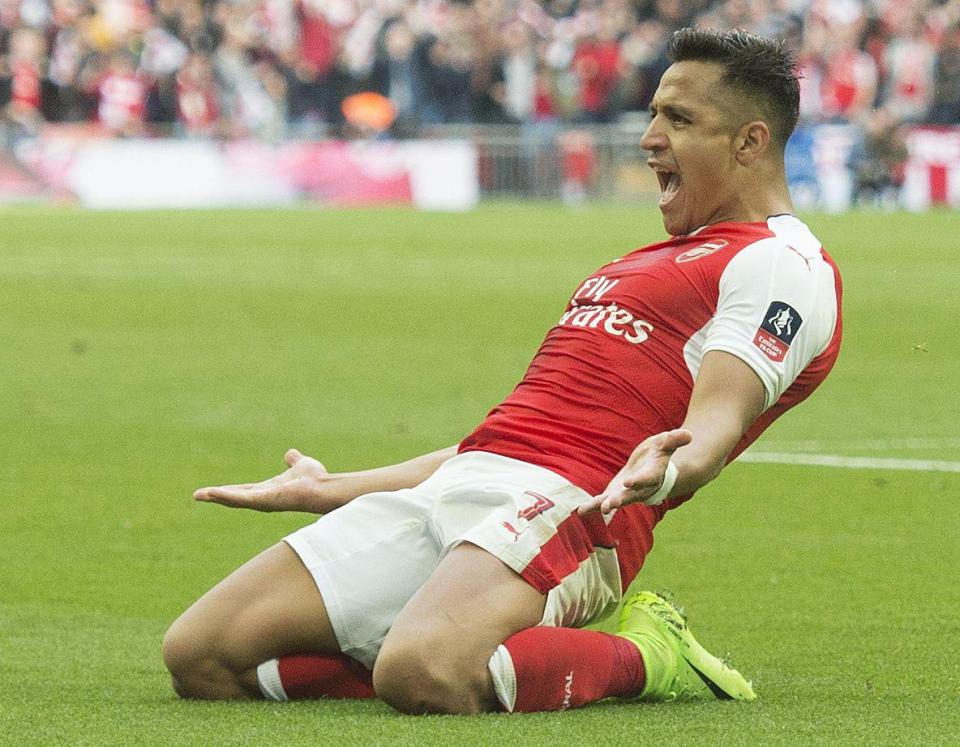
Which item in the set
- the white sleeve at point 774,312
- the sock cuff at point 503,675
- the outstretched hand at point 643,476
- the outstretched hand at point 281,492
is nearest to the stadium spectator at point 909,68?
the outstretched hand at point 281,492

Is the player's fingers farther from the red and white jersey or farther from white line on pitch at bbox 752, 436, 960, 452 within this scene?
white line on pitch at bbox 752, 436, 960, 452

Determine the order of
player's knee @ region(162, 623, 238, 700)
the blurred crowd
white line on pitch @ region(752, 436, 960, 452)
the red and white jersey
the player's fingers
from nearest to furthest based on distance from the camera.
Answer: the red and white jersey, player's knee @ region(162, 623, 238, 700), the player's fingers, white line on pitch @ region(752, 436, 960, 452), the blurred crowd

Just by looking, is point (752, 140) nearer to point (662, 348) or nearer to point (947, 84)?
point (662, 348)

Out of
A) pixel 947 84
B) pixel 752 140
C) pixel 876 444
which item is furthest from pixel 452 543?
pixel 947 84

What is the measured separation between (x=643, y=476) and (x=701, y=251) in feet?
3.01

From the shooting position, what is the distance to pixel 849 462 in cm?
977

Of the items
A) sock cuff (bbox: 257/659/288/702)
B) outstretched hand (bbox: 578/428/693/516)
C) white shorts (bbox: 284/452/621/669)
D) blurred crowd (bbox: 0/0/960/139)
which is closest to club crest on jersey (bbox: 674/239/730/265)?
white shorts (bbox: 284/452/621/669)

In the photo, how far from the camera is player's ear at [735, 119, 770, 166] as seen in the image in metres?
5.34

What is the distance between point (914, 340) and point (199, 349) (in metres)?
4.91

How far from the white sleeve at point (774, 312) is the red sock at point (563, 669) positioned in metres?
0.70

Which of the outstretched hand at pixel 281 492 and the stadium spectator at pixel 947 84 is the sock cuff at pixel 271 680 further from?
the stadium spectator at pixel 947 84

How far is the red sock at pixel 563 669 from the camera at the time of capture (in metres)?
4.89

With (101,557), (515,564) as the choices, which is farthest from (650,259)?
(101,557)

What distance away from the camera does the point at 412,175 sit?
109ft
